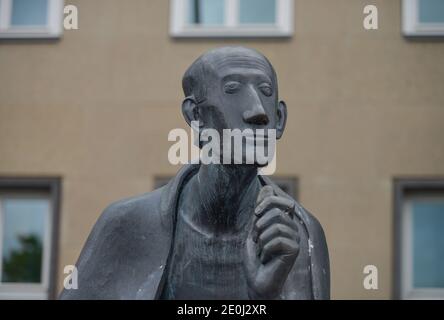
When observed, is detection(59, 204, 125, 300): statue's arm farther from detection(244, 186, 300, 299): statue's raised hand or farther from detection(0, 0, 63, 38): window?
detection(0, 0, 63, 38): window

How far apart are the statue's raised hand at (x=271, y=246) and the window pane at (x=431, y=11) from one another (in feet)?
30.6

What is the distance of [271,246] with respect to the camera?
4223 millimetres

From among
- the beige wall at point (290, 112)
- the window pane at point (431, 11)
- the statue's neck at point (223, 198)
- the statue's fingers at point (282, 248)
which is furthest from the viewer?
the window pane at point (431, 11)

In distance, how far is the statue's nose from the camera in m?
4.30

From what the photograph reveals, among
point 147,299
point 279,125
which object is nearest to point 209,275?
point 147,299

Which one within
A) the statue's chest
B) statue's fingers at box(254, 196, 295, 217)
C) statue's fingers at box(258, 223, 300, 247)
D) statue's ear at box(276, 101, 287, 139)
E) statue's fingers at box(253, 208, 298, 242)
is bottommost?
the statue's chest

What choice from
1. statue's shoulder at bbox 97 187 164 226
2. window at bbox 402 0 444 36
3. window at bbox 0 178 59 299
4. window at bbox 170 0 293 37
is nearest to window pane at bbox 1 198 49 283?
window at bbox 0 178 59 299

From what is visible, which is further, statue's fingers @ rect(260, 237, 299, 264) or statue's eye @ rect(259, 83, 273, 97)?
statue's eye @ rect(259, 83, 273, 97)

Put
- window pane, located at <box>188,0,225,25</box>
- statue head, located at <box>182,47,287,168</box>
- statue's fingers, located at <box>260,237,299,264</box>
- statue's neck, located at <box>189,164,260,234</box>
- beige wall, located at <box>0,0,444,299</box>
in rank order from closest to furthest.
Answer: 1. statue's fingers, located at <box>260,237,299,264</box>
2. statue head, located at <box>182,47,287,168</box>
3. statue's neck, located at <box>189,164,260,234</box>
4. beige wall, located at <box>0,0,444,299</box>
5. window pane, located at <box>188,0,225,25</box>

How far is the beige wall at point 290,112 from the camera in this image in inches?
517

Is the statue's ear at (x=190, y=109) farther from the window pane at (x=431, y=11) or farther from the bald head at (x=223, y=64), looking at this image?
the window pane at (x=431, y=11)

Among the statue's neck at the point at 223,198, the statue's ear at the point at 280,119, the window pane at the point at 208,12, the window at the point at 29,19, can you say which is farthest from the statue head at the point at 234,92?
the window at the point at 29,19

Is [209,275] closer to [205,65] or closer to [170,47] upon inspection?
[205,65]

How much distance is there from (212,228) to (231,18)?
9105mm
